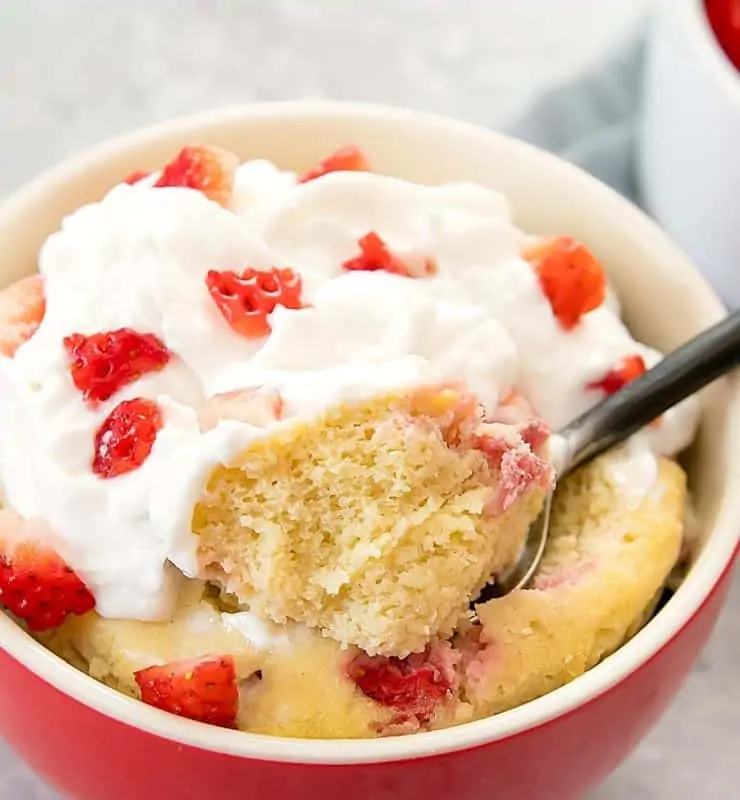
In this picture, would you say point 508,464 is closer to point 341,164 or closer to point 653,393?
point 653,393

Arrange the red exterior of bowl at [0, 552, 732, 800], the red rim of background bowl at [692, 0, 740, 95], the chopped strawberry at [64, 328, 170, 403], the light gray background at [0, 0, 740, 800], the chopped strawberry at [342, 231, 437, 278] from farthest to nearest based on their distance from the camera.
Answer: the light gray background at [0, 0, 740, 800] → the red rim of background bowl at [692, 0, 740, 95] → the chopped strawberry at [342, 231, 437, 278] → the chopped strawberry at [64, 328, 170, 403] → the red exterior of bowl at [0, 552, 732, 800]

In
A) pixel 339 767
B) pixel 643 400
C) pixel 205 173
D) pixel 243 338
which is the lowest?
pixel 339 767

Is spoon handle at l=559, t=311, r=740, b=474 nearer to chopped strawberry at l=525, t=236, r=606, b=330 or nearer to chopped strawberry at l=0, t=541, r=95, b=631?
chopped strawberry at l=525, t=236, r=606, b=330

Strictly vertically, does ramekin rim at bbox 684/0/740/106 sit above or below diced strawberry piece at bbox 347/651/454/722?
above

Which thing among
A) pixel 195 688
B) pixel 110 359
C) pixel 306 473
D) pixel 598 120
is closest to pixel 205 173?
pixel 110 359

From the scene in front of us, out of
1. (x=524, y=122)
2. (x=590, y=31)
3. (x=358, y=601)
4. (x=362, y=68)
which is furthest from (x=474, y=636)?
(x=590, y=31)

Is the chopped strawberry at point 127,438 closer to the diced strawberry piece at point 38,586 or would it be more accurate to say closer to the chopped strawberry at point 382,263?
the diced strawberry piece at point 38,586

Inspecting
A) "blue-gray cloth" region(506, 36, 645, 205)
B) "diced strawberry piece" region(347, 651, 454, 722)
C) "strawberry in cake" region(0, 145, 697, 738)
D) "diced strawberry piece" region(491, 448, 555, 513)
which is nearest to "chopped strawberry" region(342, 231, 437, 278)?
"strawberry in cake" region(0, 145, 697, 738)
